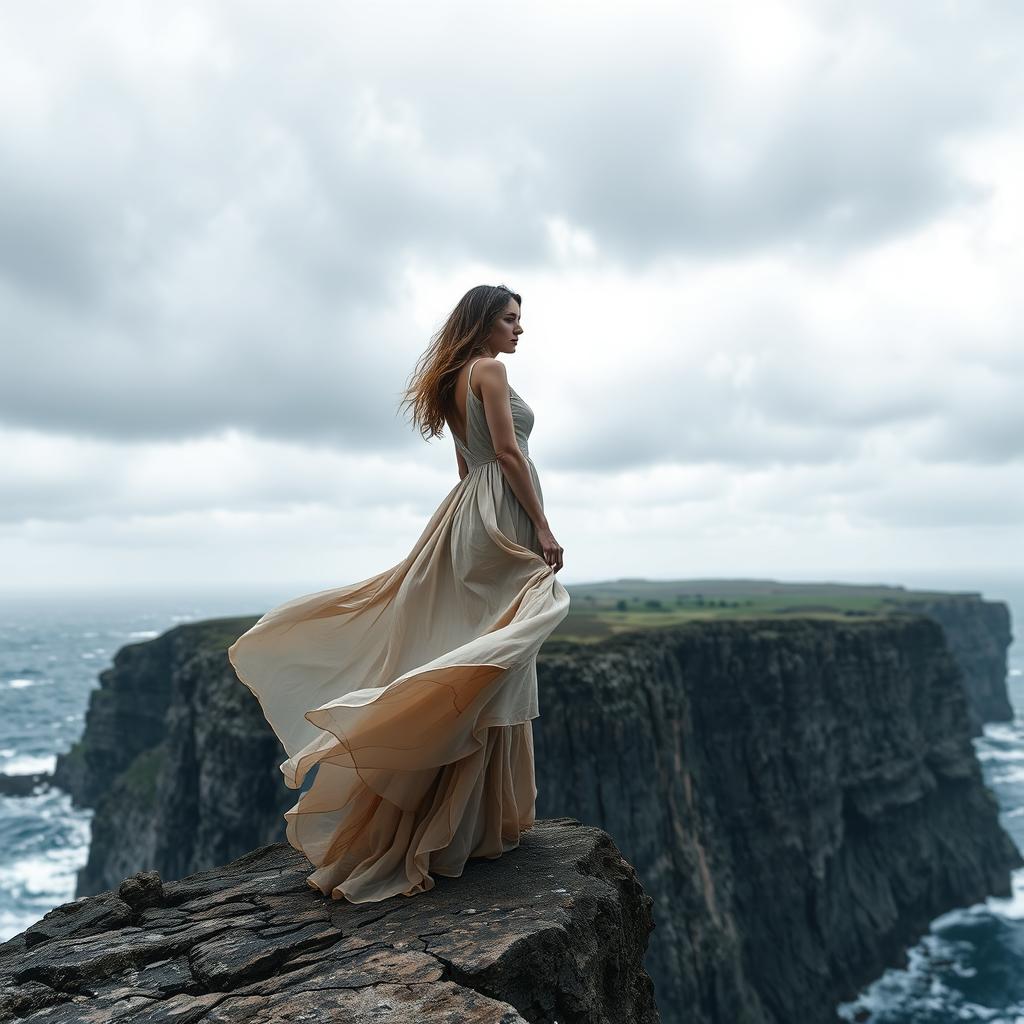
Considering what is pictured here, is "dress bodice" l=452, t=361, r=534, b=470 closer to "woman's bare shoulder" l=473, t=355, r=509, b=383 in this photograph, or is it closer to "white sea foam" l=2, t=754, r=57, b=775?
"woman's bare shoulder" l=473, t=355, r=509, b=383

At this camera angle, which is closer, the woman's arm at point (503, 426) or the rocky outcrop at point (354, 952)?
the rocky outcrop at point (354, 952)

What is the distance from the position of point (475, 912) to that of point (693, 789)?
52081mm

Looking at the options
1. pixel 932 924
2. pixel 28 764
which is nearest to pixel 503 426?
pixel 932 924

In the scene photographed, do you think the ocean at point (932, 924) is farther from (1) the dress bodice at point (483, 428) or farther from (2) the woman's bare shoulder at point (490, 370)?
(2) the woman's bare shoulder at point (490, 370)

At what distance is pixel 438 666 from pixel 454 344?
9.35ft

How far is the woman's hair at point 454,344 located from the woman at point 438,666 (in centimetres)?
1

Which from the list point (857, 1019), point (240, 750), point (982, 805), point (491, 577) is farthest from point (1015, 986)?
point (491, 577)

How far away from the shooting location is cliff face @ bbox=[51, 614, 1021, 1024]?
146ft

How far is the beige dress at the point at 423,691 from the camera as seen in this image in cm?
530

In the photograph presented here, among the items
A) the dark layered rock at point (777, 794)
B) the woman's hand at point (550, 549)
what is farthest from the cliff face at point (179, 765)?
the woman's hand at point (550, 549)

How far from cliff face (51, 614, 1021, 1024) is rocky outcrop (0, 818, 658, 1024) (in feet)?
126

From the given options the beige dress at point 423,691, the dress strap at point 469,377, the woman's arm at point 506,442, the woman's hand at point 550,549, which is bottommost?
the beige dress at point 423,691

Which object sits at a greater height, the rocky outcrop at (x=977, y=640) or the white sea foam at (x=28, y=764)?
the rocky outcrop at (x=977, y=640)

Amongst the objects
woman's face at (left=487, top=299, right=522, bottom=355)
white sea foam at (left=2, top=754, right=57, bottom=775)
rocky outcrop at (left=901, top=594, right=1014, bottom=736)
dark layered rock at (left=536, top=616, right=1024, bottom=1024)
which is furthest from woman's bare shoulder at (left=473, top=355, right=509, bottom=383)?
rocky outcrop at (left=901, top=594, right=1014, bottom=736)
